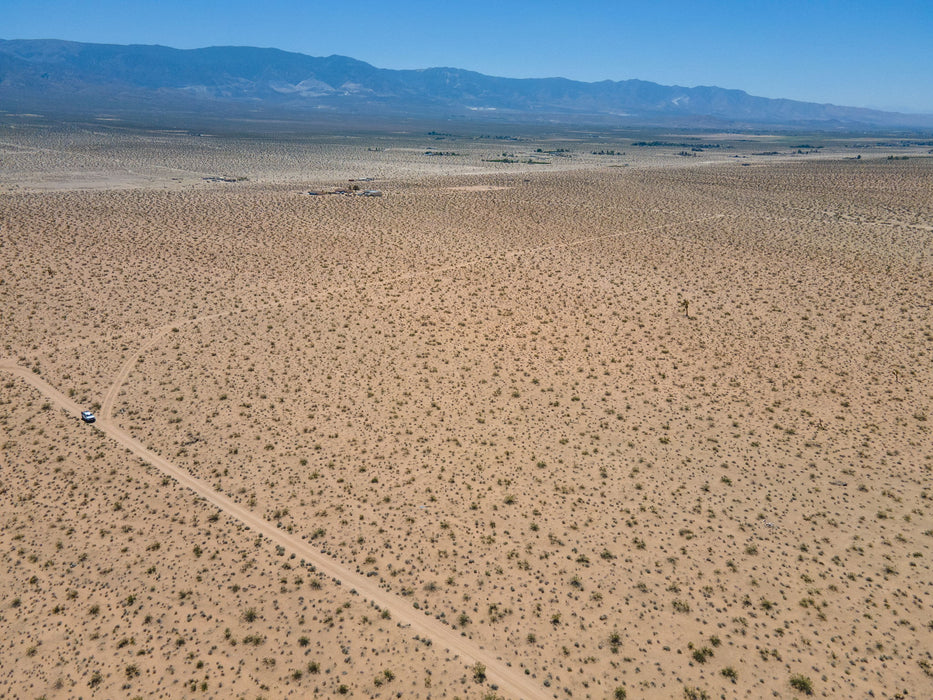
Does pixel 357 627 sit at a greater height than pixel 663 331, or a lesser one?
lesser

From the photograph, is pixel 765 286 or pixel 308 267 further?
pixel 308 267

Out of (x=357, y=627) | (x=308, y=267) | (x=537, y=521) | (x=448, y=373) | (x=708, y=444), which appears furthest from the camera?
(x=308, y=267)

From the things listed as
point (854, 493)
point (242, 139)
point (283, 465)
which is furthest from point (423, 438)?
point (242, 139)

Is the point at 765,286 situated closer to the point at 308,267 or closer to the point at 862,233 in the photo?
the point at 862,233

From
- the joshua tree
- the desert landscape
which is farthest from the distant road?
the joshua tree

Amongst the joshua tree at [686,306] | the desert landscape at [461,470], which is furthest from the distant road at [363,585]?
the joshua tree at [686,306]

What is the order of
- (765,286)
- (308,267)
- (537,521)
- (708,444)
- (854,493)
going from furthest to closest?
(308,267)
(765,286)
(708,444)
(854,493)
(537,521)

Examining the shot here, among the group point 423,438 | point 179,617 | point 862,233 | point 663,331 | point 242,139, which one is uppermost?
point 242,139
